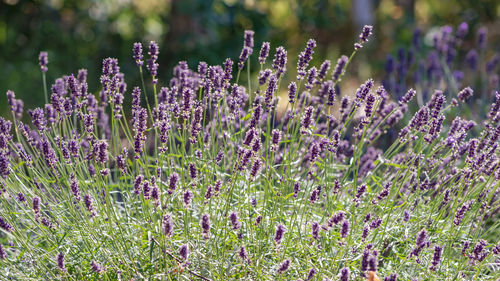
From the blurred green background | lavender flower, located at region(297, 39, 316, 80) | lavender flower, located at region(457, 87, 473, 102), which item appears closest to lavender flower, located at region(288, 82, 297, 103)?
lavender flower, located at region(297, 39, 316, 80)

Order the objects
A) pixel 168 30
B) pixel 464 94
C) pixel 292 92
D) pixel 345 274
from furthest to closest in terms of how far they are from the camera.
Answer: pixel 168 30 → pixel 464 94 → pixel 292 92 → pixel 345 274

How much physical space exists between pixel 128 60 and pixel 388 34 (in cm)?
417

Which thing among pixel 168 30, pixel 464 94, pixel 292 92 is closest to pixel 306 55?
pixel 292 92

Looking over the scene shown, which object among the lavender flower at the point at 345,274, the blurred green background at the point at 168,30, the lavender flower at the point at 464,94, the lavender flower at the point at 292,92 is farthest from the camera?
the blurred green background at the point at 168,30

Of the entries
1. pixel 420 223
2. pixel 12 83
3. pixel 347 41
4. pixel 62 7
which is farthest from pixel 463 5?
pixel 420 223

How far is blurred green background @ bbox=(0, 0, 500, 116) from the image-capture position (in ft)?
23.6

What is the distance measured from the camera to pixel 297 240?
8.18ft

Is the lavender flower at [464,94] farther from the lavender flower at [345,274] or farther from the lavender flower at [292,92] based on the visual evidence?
the lavender flower at [345,274]

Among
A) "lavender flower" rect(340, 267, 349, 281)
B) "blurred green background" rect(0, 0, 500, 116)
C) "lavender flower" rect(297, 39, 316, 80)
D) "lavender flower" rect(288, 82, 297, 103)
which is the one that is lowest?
"lavender flower" rect(340, 267, 349, 281)

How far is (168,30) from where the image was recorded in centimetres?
812

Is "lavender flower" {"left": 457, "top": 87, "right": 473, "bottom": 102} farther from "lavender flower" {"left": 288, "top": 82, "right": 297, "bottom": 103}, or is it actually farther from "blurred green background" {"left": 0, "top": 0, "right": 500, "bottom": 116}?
"blurred green background" {"left": 0, "top": 0, "right": 500, "bottom": 116}

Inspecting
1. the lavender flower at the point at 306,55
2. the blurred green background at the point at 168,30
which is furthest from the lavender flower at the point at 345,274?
the blurred green background at the point at 168,30

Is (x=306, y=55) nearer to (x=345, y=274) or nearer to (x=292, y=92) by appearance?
(x=292, y=92)

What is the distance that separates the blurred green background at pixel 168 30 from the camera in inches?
283
